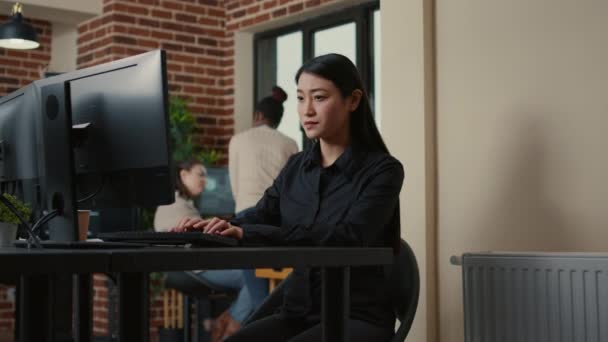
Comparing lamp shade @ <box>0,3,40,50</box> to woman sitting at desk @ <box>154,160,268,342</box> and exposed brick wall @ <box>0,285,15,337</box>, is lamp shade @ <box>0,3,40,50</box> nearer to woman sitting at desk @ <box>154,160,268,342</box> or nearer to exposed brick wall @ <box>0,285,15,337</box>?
woman sitting at desk @ <box>154,160,268,342</box>

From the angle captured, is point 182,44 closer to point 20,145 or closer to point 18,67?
point 18,67

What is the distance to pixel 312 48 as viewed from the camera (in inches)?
247

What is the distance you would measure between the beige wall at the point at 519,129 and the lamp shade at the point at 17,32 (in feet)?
11.9

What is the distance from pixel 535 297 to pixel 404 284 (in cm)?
52

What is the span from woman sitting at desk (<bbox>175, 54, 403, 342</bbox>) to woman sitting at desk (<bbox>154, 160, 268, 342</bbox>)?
84.9 inches

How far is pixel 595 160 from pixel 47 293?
66.3 inches

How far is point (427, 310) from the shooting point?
2918mm

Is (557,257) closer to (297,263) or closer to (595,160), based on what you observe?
(595,160)

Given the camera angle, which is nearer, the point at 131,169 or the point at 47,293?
the point at 47,293

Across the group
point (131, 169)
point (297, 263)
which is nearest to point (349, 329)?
point (297, 263)

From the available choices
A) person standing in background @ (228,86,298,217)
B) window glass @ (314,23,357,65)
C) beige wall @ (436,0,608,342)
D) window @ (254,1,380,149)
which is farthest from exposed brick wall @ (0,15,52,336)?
beige wall @ (436,0,608,342)

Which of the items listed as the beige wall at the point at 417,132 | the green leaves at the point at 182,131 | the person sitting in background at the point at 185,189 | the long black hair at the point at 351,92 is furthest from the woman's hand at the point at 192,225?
the green leaves at the point at 182,131

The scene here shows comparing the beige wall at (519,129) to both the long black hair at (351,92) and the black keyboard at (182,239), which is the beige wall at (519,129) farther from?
the black keyboard at (182,239)

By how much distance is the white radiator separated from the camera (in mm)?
2289
